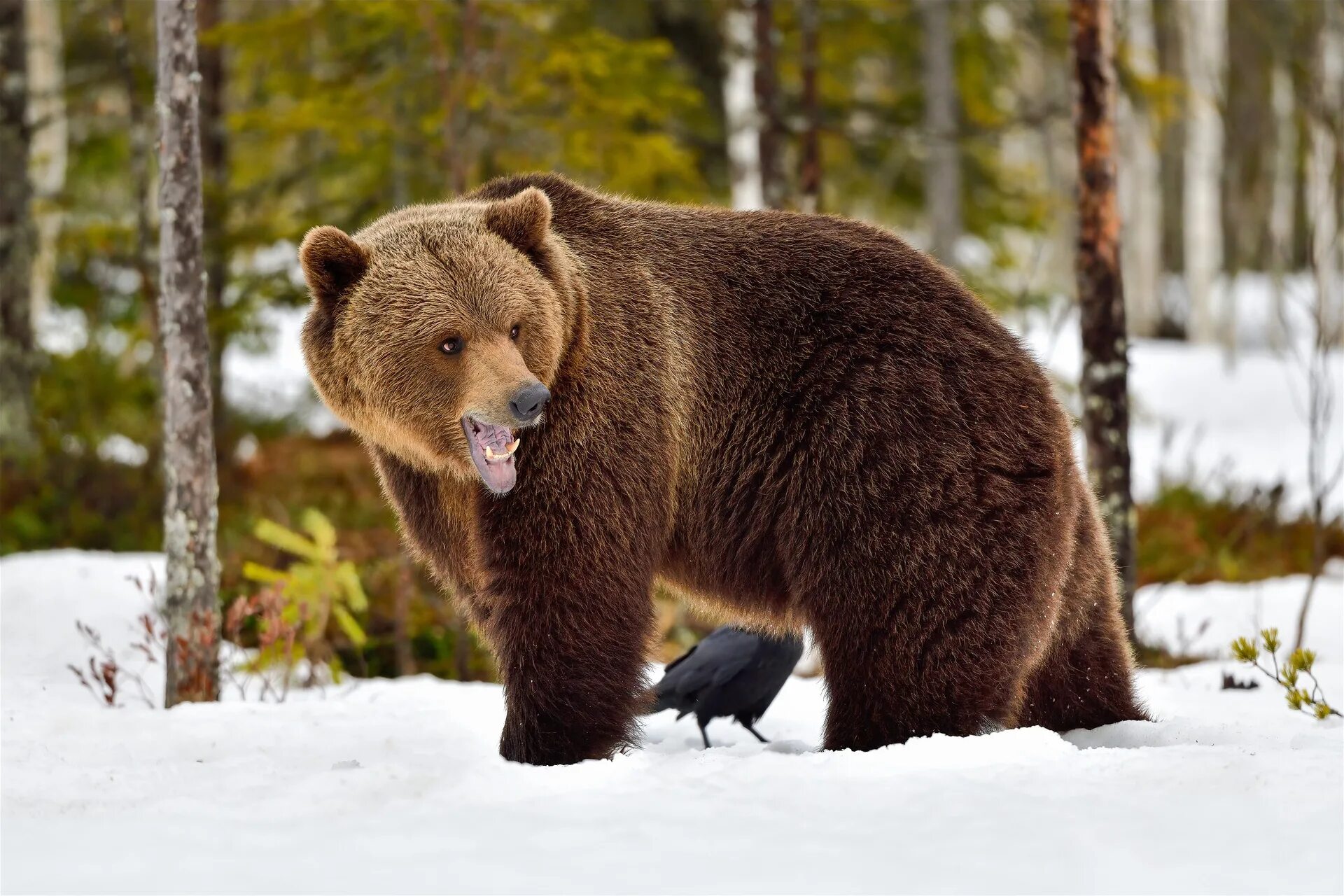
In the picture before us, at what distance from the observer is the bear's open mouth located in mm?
3992

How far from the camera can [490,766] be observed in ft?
12.9

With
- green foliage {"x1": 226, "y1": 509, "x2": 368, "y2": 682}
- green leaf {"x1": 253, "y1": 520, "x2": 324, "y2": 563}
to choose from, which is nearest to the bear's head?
green foliage {"x1": 226, "y1": 509, "x2": 368, "y2": 682}

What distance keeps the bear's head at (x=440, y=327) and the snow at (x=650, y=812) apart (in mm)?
980

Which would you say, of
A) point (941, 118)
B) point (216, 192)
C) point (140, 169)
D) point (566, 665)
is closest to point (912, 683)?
point (566, 665)

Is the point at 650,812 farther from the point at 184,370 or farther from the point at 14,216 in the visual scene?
the point at 14,216

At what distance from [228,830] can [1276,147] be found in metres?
25.3

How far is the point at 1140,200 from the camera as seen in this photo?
2347cm

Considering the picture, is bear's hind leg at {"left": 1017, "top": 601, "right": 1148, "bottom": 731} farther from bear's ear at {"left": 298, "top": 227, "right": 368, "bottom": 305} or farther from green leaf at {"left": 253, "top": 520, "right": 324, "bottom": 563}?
green leaf at {"left": 253, "top": 520, "right": 324, "bottom": 563}

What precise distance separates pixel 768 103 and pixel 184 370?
622 centimetres

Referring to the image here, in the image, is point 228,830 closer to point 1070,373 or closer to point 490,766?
point 490,766

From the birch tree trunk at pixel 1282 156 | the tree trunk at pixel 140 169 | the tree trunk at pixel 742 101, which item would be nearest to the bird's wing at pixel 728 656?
the tree trunk at pixel 140 169

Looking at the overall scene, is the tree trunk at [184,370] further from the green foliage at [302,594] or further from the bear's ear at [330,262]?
the bear's ear at [330,262]

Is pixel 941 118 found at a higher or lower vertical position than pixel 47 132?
lower

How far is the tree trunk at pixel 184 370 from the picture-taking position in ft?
17.1
